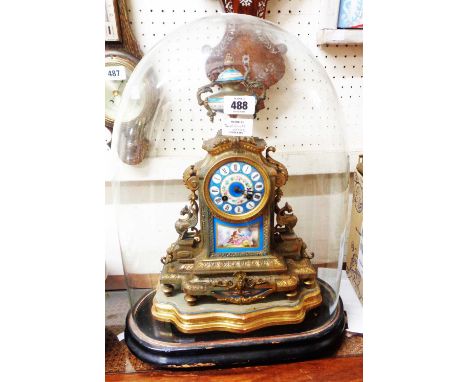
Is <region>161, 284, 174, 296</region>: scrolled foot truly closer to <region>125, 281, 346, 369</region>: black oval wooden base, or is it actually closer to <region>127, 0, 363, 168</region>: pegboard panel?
<region>125, 281, 346, 369</region>: black oval wooden base

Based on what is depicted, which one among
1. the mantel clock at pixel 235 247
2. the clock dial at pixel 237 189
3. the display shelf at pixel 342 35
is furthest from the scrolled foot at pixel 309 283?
the display shelf at pixel 342 35

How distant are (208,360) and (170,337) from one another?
0.11 m

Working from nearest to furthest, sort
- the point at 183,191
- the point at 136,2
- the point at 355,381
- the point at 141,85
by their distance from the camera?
the point at 355,381 < the point at 141,85 < the point at 136,2 < the point at 183,191

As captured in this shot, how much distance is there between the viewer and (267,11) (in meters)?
1.16

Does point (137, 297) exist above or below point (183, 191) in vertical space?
below

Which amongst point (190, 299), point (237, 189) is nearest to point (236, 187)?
point (237, 189)

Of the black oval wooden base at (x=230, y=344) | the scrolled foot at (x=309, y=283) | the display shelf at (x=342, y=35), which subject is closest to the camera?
the black oval wooden base at (x=230, y=344)

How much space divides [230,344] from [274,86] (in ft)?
2.43

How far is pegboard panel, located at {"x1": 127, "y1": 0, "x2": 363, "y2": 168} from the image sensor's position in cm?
109

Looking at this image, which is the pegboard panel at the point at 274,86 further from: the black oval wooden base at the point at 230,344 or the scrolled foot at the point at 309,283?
the black oval wooden base at the point at 230,344

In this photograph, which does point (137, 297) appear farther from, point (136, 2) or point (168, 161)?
point (136, 2)

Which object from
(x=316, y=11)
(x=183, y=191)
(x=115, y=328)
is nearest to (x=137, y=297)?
(x=115, y=328)

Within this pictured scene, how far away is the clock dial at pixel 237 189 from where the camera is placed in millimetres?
926

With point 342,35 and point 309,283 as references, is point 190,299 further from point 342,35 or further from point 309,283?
point 342,35
